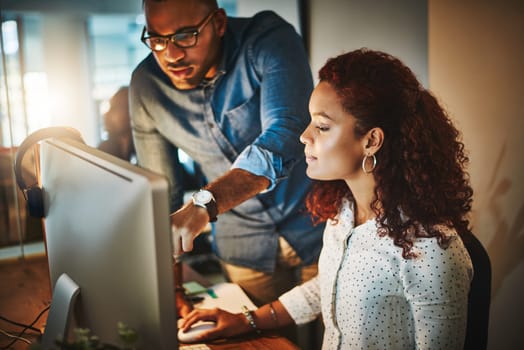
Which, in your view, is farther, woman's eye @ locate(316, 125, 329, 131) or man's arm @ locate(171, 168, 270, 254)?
woman's eye @ locate(316, 125, 329, 131)

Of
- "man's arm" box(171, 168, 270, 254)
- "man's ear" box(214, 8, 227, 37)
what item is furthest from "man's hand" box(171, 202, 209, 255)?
"man's ear" box(214, 8, 227, 37)

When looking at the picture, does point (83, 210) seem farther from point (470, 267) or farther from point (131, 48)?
point (131, 48)

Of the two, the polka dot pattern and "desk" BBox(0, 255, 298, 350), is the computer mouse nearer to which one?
"desk" BBox(0, 255, 298, 350)

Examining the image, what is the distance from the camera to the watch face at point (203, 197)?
1.15 metres

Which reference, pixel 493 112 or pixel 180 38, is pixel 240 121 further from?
pixel 493 112

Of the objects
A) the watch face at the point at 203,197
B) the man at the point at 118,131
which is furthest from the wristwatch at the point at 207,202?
the man at the point at 118,131

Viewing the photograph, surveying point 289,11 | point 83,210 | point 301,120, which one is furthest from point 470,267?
point 289,11

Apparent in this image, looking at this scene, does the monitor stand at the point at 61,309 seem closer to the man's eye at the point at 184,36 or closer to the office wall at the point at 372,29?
the man's eye at the point at 184,36

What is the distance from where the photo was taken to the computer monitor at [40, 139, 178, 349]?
0.67 meters

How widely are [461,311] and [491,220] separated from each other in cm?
95

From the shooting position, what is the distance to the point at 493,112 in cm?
188

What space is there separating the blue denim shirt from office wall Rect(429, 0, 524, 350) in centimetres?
64

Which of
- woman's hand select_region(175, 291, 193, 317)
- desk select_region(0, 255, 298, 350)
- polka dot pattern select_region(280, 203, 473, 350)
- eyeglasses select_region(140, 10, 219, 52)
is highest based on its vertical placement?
eyeglasses select_region(140, 10, 219, 52)

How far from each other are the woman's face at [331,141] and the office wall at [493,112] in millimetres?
842
